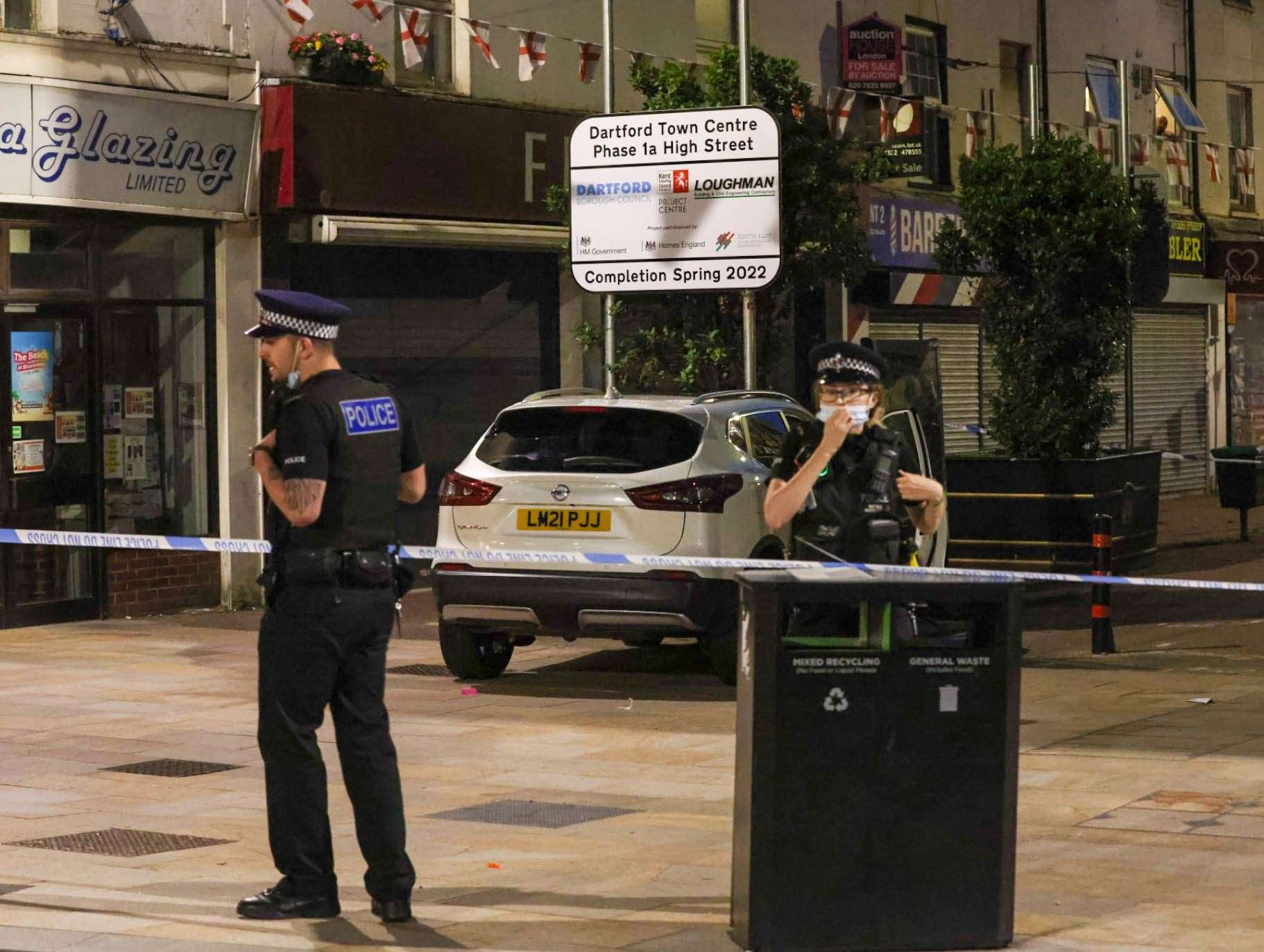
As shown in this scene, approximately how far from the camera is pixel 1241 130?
34.1 meters

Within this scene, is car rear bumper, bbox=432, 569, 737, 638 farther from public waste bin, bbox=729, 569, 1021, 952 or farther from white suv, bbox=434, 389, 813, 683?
public waste bin, bbox=729, 569, 1021, 952

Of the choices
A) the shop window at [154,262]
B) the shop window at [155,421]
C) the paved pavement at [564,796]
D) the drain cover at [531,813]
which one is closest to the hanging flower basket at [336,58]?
the shop window at [154,262]

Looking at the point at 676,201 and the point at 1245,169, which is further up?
the point at 1245,169

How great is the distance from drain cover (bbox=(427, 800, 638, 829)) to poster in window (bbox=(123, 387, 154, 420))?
855cm

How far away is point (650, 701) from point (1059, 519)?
6.23 meters

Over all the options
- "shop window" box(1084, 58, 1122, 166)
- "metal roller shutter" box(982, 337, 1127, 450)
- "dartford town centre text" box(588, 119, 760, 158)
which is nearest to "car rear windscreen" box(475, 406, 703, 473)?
"dartford town centre text" box(588, 119, 760, 158)

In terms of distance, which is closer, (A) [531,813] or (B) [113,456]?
(A) [531,813]

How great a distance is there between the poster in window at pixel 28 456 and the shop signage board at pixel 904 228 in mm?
9990

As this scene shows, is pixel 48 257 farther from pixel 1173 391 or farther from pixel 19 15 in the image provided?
pixel 1173 391

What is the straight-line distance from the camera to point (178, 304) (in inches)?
678

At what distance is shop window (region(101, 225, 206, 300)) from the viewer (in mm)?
16688

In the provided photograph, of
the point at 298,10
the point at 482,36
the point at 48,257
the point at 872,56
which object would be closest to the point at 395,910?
the point at 48,257

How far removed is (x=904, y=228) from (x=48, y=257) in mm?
11325

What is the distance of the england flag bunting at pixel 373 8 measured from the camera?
17.9m
